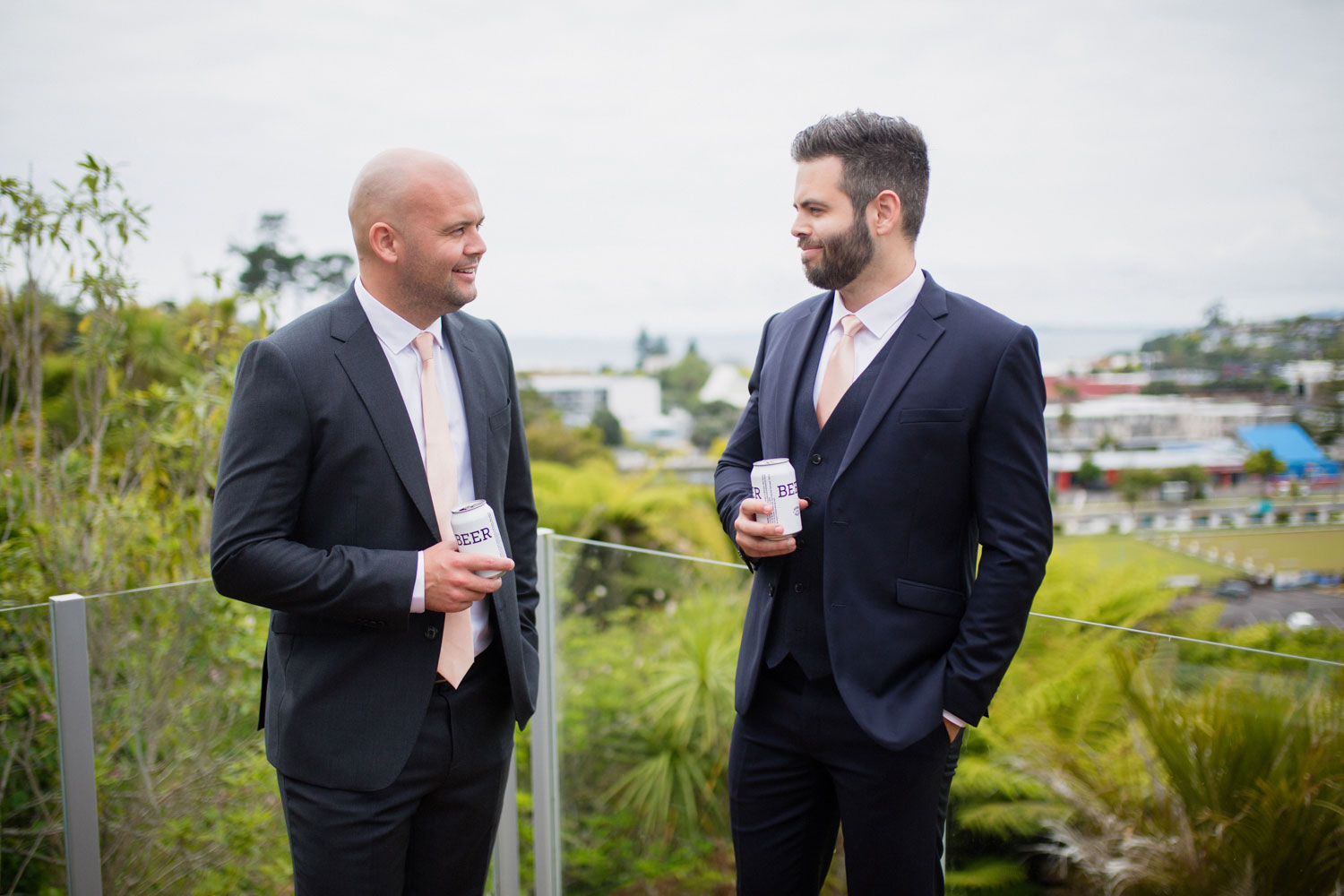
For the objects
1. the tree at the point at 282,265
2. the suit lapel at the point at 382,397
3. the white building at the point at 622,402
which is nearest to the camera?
the suit lapel at the point at 382,397

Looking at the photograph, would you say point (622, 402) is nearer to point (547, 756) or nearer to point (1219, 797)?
point (547, 756)

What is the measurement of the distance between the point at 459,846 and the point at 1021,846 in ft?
4.16

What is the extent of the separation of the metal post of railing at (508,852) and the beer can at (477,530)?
1446 mm

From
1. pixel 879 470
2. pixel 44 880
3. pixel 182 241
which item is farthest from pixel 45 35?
pixel 879 470

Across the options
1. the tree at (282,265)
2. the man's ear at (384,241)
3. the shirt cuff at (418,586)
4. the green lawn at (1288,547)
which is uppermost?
the tree at (282,265)

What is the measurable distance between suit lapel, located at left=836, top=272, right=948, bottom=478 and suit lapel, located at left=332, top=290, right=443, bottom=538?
2.58 ft

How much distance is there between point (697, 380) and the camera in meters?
11.4

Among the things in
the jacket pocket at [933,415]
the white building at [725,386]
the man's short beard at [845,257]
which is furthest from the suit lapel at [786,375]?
the white building at [725,386]

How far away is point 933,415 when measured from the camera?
1.66 m

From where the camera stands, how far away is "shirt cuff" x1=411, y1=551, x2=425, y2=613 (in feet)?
5.28

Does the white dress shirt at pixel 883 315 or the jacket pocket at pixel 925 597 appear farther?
the white dress shirt at pixel 883 315

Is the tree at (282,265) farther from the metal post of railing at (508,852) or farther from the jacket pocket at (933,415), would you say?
the jacket pocket at (933,415)

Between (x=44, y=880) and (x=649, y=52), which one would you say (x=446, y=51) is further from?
(x=44, y=880)

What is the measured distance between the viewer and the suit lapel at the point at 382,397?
1669mm
